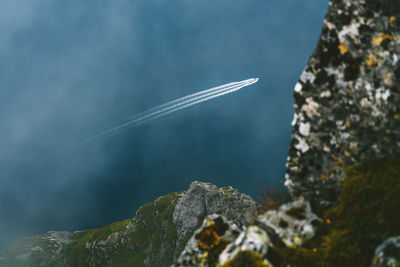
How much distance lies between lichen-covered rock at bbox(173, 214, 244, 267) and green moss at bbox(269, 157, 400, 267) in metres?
2.50

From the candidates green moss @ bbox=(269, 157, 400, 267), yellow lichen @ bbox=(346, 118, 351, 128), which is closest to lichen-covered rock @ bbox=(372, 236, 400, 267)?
green moss @ bbox=(269, 157, 400, 267)

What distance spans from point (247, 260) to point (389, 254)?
14.6 feet

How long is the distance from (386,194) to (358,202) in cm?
90

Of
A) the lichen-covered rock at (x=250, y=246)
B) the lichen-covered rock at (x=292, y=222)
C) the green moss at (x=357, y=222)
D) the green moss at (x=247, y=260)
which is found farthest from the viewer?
the lichen-covered rock at (x=292, y=222)

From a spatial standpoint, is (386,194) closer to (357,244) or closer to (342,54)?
(357,244)

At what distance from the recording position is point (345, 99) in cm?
1220

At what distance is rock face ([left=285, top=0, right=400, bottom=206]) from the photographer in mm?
11656

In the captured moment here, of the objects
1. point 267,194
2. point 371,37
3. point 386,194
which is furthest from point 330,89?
point 267,194

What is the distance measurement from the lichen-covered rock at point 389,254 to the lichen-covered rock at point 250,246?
11.6 ft

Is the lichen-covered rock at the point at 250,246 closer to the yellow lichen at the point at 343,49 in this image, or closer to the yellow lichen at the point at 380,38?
the yellow lichen at the point at 343,49

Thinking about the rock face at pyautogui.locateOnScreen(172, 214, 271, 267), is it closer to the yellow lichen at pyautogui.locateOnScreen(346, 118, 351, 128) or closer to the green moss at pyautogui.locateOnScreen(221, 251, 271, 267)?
the green moss at pyautogui.locateOnScreen(221, 251, 271, 267)

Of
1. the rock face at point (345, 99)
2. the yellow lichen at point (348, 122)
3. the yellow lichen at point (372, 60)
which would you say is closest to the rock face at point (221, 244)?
the rock face at point (345, 99)

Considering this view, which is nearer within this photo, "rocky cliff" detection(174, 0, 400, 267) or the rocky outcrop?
"rocky cliff" detection(174, 0, 400, 267)

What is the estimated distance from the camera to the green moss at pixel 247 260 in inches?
412
